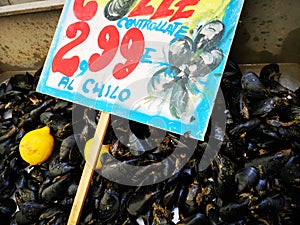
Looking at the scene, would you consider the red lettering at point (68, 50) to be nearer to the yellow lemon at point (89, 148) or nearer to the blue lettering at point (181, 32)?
the yellow lemon at point (89, 148)

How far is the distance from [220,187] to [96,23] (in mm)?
891

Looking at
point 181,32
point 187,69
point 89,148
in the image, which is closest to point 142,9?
point 181,32

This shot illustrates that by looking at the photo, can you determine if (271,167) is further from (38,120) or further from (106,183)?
(38,120)

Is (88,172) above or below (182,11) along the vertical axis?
below

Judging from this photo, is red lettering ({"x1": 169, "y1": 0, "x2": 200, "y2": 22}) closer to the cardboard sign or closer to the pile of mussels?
the cardboard sign

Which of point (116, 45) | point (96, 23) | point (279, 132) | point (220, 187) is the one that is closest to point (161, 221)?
point (220, 187)

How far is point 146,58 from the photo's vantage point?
135 cm

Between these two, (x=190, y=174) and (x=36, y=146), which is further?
(x=36, y=146)

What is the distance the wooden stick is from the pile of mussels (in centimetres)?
6

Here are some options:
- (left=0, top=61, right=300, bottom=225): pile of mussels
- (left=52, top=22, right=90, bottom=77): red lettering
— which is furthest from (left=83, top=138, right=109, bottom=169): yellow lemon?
(left=52, top=22, right=90, bottom=77): red lettering

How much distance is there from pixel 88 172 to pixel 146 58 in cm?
53

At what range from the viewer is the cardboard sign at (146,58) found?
48.4 inches

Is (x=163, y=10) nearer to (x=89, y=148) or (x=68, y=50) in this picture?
(x=68, y=50)

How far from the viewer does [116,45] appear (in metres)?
1.42
